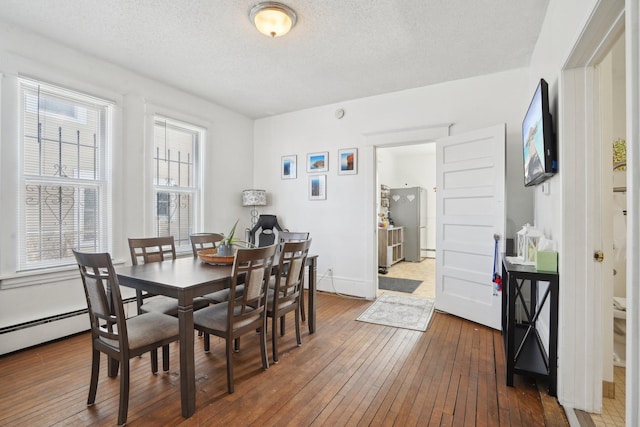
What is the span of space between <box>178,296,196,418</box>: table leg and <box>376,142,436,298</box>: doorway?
3890 millimetres

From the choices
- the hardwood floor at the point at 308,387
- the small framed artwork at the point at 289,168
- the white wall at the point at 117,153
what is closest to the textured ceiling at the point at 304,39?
the white wall at the point at 117,153

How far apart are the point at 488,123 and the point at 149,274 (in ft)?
12.3

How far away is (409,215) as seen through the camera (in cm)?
754

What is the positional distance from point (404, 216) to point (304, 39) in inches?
218

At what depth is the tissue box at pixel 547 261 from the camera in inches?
77.7

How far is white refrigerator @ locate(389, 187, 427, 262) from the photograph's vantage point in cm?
741

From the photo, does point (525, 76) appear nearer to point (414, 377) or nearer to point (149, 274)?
point (414, 377)

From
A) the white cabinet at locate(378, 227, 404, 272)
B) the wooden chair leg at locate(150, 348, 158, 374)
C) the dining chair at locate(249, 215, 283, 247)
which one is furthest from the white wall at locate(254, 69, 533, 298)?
the wooden chair leg at locate(150, 348, 158, 374)

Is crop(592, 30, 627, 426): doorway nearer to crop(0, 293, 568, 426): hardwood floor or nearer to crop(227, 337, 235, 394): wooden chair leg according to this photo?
crop(0, 293, 568, 426): hardwood floor

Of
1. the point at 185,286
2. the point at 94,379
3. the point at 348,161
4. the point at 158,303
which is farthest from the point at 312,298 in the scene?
the point at 348,161

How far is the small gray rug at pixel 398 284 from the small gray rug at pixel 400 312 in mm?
442

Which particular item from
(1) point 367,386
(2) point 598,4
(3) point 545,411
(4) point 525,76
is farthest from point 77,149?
(4) point 525,76

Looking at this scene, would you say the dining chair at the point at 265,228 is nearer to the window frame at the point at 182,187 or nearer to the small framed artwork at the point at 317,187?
the small framed artwork at the point at 317,187

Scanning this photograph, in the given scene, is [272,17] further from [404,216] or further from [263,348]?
[404,216]
